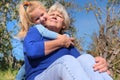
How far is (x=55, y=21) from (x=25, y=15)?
0.35 m

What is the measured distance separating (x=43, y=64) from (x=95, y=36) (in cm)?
1168

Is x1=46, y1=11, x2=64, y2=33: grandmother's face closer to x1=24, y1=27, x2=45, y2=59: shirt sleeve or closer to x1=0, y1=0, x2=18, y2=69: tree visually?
x1=24, y1=27, x2=45, y2=59: shirt sleeve

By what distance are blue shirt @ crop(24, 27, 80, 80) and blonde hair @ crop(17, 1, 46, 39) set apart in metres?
0.28

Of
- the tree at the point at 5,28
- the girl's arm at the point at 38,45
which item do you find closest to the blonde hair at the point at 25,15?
the girl's arm at the point at 38,45

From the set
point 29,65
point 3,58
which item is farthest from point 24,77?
point 3,58

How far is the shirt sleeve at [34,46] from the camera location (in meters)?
3.05

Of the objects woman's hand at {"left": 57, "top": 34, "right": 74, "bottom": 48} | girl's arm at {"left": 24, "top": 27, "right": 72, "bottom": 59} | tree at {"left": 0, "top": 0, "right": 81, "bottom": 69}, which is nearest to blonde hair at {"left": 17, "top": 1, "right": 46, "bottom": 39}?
girl's arm at {"left": 24, "top": 27, "right": 72, "bottom": 59}

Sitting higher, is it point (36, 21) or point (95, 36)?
point (36, 21)

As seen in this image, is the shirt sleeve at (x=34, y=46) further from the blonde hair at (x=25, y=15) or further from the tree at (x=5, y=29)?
the tree at (x=5, y=29)

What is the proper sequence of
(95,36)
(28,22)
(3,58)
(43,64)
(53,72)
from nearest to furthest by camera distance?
(53,72) → (43,64) → (28,22) → (3,58) → (95,36)

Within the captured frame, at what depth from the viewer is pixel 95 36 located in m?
14.7

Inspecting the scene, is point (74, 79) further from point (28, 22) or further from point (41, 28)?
point (28, 22)

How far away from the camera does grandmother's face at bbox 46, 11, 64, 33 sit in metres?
3.39

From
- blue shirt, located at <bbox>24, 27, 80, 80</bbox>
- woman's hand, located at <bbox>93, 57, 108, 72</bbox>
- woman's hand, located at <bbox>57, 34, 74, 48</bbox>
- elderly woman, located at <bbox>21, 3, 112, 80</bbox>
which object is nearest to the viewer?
elderly woman, located at <bbox>21, 3, 112, 80</bbox>
